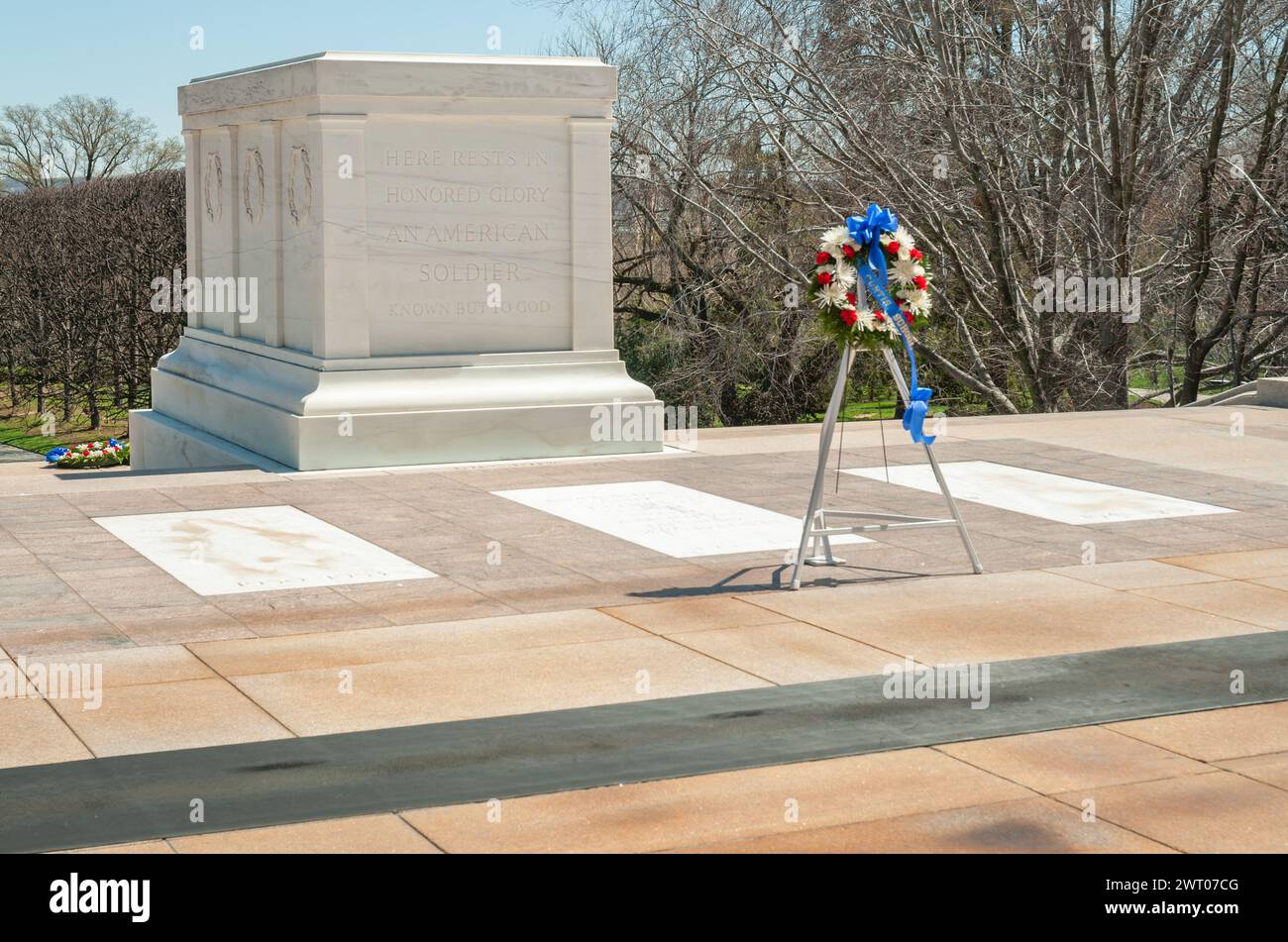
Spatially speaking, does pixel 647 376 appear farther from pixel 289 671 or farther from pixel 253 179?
pixel 289 671

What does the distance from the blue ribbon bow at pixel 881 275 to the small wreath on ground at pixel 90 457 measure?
9.15 m

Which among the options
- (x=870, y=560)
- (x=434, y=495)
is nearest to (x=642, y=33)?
(x=434, y=495)

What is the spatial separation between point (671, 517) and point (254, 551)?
7.78 ft

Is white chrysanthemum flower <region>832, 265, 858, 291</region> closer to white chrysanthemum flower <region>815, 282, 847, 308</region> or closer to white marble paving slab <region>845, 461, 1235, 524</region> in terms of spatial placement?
white chrysanthemum flower <region>815, 282, 847, 308</region>

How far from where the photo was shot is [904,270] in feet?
23.7

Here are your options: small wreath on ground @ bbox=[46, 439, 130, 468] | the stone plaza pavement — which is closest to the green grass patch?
small wreath on ground @ bbox=[46, 439, 130, 468]

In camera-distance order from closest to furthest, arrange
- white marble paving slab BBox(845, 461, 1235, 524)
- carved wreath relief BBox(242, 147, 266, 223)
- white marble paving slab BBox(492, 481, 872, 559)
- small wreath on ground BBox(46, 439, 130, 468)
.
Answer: white marble paving slab BBox(492, 481, 872, 559)
white marble paving slab BBox(845, 461, 1235, 524)
carved wreath relief BBox(242, 147, 266, 223)
small wreath on ground BBox(46, 439, 130, 468)

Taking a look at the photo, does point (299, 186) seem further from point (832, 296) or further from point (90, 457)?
point (832, 296)

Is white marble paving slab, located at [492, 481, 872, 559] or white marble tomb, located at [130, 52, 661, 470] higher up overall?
white marble tomb, located at [130, 52, 661, 470]

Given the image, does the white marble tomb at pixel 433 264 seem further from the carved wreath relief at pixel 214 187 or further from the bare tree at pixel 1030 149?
the bare tree at pixel 1030 149

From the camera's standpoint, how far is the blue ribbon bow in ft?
23.3

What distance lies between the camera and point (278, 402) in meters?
11.2

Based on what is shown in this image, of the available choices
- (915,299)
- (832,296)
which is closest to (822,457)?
(832,296)

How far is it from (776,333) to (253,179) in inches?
406
